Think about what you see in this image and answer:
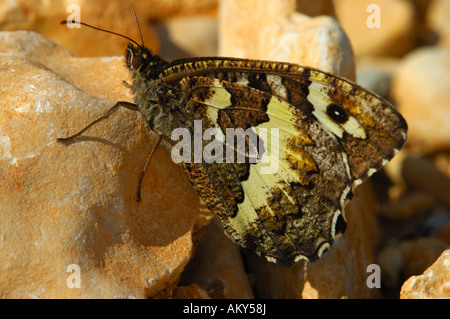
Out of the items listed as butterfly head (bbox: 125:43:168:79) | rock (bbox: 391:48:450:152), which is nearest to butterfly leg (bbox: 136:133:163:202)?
butterfly head (bbox: 125:43:168:79)

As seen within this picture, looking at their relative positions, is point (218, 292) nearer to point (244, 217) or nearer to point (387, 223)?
point (244, 217)

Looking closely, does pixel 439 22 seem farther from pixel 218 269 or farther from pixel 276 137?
pixel 218 269

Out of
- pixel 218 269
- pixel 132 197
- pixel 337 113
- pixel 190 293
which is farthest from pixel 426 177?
pixel 132 197

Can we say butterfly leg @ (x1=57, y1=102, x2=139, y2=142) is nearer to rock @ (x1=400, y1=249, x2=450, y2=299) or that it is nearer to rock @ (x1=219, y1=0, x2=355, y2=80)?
rock @ (x1=219, y1=0, x2=355, y2=80)

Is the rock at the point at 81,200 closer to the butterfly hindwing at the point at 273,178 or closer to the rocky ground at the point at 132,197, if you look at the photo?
the rocky ground at the point at 132,197
